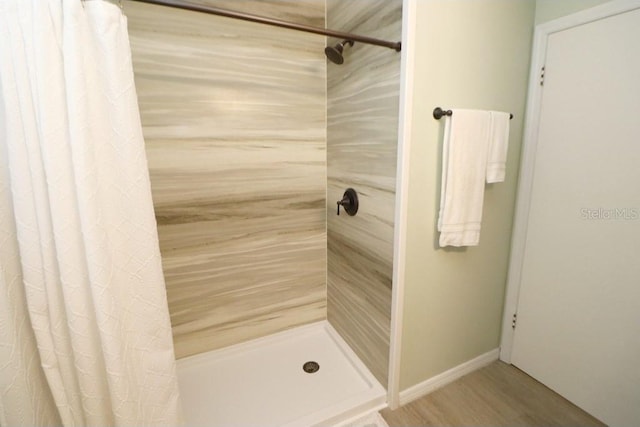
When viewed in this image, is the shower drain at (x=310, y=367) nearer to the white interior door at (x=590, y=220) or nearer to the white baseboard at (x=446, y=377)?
the white baseboard at (x=446, y=377)

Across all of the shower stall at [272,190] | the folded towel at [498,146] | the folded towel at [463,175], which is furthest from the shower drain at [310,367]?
the folded towel at [498,146]

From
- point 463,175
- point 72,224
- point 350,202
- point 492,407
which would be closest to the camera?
point 72,224

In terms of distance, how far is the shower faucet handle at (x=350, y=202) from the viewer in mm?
1609

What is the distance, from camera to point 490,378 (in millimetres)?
1694

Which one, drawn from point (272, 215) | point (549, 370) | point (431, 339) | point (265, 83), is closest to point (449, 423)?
point (431, 339)

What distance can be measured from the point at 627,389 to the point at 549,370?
1.05 ft

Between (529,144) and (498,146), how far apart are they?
0.97 ft

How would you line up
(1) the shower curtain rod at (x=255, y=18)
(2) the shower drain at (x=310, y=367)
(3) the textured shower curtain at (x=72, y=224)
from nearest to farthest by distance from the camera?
(3) the textured shower curtain at (x=72, y=224)
(1) the shower curtain rod at (x=255, y=18)
(2) the shower drain at (x=310, y=367)

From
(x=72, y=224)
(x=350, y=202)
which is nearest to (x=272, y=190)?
(x=350, y=202)

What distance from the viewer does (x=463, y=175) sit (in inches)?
52.1

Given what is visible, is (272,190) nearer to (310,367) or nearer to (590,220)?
(310,367)

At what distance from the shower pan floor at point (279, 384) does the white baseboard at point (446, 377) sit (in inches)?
5.5

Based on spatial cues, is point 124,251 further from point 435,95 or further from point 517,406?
point 517,406

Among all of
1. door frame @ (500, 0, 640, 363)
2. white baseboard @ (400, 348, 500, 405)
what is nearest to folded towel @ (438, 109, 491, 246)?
door frame @ (500, 0, 640, 363)
